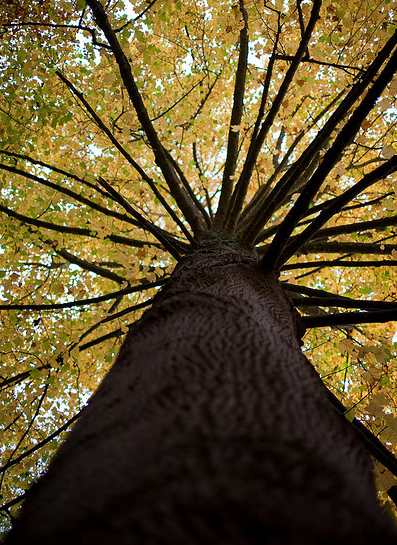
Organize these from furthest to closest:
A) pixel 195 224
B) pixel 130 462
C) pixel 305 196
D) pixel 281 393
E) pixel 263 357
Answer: pixel 195 224
pixel 305 196
pixel 263 357
pixel 281 393
pixel 130 462

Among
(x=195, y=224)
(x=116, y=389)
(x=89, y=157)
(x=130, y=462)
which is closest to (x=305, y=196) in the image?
(x=116, y=389)

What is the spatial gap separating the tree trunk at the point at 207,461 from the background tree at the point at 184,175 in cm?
89

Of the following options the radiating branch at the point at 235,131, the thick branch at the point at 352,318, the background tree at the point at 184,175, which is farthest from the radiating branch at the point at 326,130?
the radiating branch at the point at 235,131

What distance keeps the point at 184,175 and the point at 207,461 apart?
166 inches

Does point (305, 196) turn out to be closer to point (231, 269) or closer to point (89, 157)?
point (231, 269)

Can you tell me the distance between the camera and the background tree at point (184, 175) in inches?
71.8

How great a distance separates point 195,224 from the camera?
3.21 meters

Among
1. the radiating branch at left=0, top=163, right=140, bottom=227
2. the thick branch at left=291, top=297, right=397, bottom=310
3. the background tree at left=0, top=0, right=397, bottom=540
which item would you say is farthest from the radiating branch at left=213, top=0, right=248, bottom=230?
the thick branch at left=291, top=297, right=397, bottom=310

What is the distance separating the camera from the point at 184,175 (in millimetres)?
A: 4363

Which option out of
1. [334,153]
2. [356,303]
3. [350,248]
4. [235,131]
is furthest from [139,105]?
[350,248]

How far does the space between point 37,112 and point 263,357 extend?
397cm

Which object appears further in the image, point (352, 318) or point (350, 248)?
point (350, 248)

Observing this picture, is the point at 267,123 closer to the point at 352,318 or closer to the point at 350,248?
the point at 350,248

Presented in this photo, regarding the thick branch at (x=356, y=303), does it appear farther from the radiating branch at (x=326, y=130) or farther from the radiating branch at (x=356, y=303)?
the radiating branch at (x=326, y=130)
